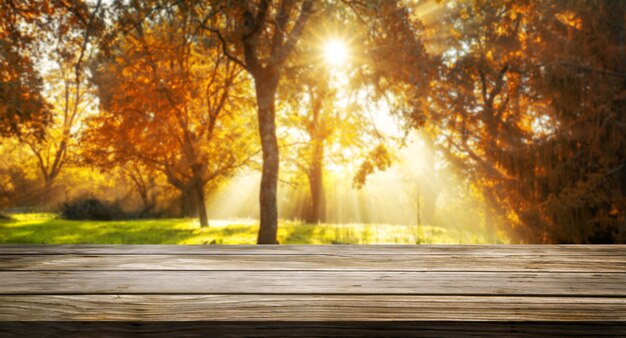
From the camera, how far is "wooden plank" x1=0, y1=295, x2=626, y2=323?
53.2 inches

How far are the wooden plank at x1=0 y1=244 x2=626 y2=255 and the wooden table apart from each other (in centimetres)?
5

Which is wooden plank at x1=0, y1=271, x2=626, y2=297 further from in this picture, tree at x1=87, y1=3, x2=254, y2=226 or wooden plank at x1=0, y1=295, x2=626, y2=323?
tree at x1=87, y1=3, x2=254, y2=226

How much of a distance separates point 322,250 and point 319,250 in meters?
0.02

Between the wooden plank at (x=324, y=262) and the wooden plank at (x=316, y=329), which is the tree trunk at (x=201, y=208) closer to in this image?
the wooden plank at (x=324, y=262)

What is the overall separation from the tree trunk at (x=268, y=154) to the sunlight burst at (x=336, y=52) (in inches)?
98.6

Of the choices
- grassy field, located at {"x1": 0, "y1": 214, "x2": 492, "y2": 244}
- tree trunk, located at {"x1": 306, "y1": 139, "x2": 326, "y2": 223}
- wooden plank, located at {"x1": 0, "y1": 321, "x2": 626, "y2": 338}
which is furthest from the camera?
tree trunk, located at {"x1": 306, "y1": 139, "x2": 326, "y2": 223}

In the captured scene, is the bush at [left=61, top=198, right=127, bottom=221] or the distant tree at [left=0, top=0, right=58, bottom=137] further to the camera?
the bush at [left=61, top=198, right=127, bottom=221]

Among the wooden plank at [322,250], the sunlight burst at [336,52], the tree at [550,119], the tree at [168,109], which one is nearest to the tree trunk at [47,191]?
the tree at [168,109]

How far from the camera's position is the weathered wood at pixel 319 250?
98.0 inches

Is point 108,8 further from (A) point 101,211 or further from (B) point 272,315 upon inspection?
(A) point 101,211

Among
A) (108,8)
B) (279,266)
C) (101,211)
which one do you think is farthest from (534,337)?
(101,211)

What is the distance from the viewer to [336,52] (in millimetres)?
12859

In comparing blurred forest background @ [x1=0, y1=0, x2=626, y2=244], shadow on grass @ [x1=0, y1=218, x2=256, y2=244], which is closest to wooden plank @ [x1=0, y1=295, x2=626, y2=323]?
blurred forest background @ [x1=0, y1=0, x2=626, y2=244]

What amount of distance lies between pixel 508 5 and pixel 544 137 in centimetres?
392
